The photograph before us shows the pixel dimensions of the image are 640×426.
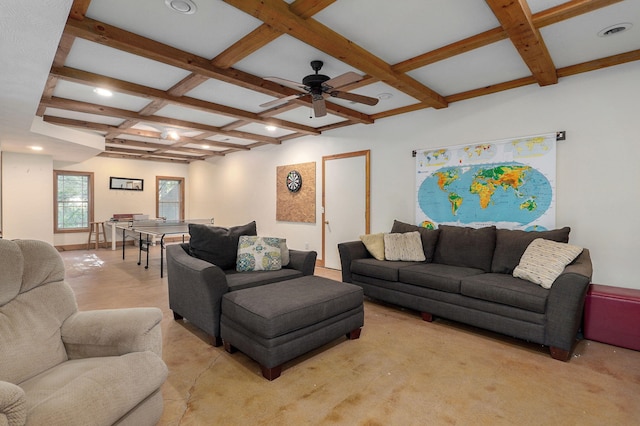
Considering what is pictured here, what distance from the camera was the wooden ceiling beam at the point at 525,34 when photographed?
81.3 inches

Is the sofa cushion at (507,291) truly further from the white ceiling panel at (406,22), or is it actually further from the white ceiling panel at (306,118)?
the white ceiling panel at (306,118)

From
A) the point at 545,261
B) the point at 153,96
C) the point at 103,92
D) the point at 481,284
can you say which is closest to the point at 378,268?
the point at 481,284

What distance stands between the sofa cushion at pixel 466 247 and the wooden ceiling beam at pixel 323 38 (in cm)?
169

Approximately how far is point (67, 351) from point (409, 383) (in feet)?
6.63

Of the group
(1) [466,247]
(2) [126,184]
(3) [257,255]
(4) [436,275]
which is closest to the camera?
(4) [436,275]

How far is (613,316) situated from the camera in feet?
8.81

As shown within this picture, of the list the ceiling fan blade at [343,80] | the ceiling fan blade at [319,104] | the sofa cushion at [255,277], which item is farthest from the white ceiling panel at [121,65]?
the sofa cushion at [255,277]

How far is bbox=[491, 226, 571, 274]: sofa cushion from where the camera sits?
10.1ft

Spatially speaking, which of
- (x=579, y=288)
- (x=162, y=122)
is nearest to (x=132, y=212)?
(x=162, y=122)

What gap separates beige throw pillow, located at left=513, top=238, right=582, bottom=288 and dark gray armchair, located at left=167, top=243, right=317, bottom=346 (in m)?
2.02

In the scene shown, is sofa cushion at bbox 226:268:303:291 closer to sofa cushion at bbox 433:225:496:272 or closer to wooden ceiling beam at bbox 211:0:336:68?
sofa cushion at bbox 433:225:496:272

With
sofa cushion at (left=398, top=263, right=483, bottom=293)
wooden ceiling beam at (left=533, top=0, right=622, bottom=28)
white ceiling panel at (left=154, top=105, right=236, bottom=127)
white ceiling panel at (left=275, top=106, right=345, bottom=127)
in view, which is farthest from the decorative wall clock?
wooden ceiling beam at (left=533, top=0, right=622, bottom=28)

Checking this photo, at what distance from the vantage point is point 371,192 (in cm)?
503

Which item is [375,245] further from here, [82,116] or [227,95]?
[82,116]
